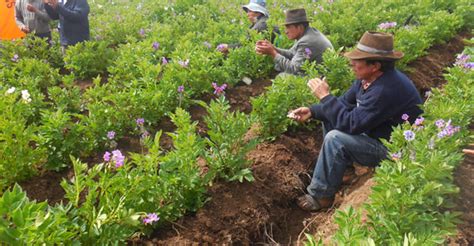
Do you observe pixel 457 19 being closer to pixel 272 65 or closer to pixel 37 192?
pixel 272 65

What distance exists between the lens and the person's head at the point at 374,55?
344 centimetres

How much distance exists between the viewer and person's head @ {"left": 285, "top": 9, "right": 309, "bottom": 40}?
16.6 feet

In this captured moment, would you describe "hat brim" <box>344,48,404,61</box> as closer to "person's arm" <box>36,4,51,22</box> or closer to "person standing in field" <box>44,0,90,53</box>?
"person standing in field" <box>44,0,90,53</box>

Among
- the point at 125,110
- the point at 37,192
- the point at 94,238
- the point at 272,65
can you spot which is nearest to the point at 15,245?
the point at 94,238

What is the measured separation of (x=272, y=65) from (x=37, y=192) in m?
3.61

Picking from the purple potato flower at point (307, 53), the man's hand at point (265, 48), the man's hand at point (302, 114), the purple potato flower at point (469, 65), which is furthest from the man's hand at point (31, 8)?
the purple potato flower at point (469, 65)

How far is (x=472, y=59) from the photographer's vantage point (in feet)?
15.9

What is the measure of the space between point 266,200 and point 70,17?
4752 millimetres

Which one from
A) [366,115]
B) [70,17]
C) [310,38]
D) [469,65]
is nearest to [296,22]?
[310,38]

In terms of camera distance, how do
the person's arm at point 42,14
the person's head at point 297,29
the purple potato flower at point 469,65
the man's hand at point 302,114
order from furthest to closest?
the person's arm at point 42,14 → the person's head at point 297,29 → the purple potato flower at point 469,65 → the man's hand at point 302,114

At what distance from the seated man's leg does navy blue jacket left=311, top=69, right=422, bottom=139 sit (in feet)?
0.30

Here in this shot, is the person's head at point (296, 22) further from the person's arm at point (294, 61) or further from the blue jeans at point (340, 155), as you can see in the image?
the blue jeans at point (340, 155)

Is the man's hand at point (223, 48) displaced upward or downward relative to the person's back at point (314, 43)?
downward

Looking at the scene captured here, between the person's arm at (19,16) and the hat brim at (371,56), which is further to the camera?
the person's arm at (19,16)
